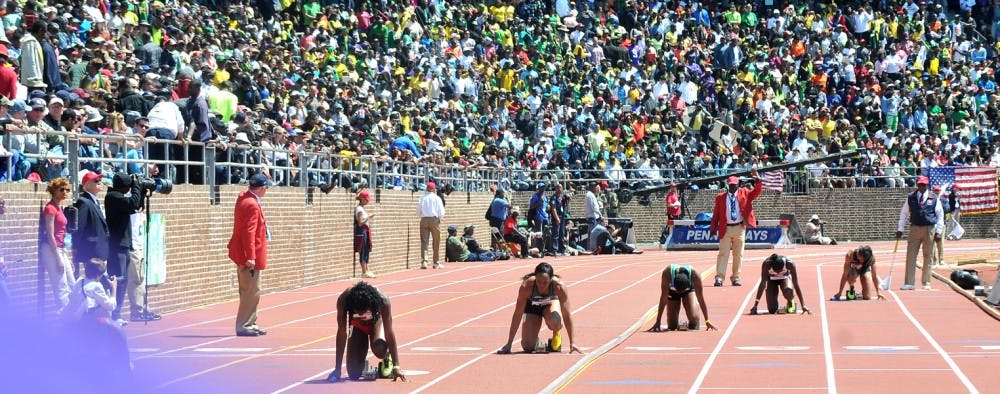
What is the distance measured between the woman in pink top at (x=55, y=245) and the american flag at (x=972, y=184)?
29.7 meters

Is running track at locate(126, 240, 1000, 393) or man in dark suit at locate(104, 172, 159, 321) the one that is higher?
man in dark suit at locate(104, 172, 159, 321)

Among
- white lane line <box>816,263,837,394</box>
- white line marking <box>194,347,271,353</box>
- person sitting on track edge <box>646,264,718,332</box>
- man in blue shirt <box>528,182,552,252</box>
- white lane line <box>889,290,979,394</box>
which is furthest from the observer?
man in blue shirt <box>528,182,552,252</box>

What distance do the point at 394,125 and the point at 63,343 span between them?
94.9 ft

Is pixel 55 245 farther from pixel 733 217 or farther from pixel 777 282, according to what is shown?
pixel 733 217

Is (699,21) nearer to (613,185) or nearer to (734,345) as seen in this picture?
(613,185)

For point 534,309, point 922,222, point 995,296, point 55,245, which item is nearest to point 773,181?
point 922,222

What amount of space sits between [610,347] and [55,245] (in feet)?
18.9

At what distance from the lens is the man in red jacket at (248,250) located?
18438 millimetres

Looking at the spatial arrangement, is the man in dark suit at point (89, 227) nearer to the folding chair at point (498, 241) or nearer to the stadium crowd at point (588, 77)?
the stadium crowd at point (588, 77)

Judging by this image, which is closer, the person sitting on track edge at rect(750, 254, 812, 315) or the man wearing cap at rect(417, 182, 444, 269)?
the person sitting on track edge at rect(750, 254, 812, 315)

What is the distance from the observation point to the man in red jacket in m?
18.4

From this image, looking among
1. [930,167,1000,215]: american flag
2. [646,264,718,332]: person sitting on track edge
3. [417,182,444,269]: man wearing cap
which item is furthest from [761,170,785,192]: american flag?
[646,264,718,332]: person sitting on track edge

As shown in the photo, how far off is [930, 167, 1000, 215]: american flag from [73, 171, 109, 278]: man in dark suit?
95.8 feet

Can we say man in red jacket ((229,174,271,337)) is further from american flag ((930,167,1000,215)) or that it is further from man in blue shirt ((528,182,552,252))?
american flag ((930,167,1000,215))
